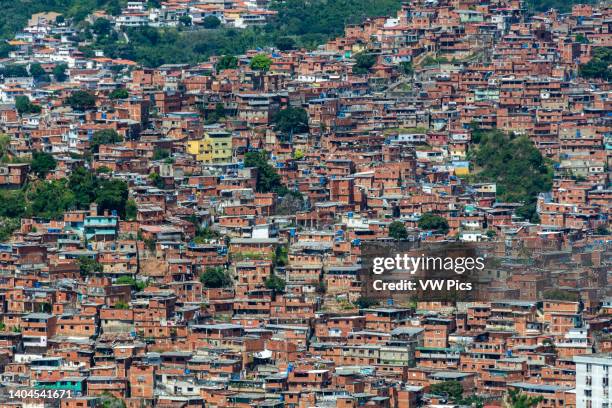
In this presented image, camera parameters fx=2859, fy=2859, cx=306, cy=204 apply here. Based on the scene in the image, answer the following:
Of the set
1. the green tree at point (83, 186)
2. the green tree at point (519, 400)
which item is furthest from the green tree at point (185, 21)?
the green tree at point (519, 400)

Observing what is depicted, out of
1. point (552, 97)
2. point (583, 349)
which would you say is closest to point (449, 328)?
point (583, 349)

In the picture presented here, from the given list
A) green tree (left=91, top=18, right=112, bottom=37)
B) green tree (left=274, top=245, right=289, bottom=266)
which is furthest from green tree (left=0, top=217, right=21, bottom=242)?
green tree (left=91, top=18, right=112, bottom=37)

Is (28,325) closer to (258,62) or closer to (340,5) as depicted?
(258,62)

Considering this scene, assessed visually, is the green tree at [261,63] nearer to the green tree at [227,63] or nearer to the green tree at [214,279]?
the green tree at [227,63]

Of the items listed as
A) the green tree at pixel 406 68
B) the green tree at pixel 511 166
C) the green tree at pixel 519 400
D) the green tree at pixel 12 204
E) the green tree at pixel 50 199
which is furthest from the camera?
the green tree at pixel 406 68

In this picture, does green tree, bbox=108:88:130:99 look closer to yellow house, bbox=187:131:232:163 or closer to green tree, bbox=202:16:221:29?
yellow house, bbox=187:131:232:163

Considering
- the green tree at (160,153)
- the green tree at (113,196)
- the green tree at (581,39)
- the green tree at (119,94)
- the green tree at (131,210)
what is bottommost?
the green tree at (131,210)

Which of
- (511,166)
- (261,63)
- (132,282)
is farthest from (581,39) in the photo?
(132,282)
